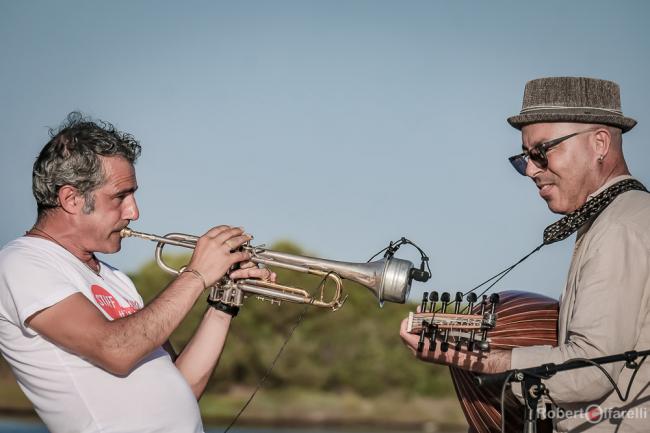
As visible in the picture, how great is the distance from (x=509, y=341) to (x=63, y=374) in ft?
7.80

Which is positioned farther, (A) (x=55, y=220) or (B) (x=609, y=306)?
(A) (x=55, y=220)

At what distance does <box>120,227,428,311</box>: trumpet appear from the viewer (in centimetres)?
482

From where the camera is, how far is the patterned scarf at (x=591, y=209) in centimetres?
438

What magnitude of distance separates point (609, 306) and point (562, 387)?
422mm

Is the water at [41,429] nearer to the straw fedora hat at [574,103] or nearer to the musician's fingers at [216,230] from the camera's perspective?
the musician's fingers at [216,230]

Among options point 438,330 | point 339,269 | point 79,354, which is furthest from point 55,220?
point 438,330

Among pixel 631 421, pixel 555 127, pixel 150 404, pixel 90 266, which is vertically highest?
pixel 555 127

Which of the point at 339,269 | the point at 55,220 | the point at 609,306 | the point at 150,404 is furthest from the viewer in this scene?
the point at 339,269

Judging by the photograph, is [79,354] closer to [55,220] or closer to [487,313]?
[55,220]

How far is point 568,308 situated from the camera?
4.38m

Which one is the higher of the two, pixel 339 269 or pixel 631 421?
pixel 339 269

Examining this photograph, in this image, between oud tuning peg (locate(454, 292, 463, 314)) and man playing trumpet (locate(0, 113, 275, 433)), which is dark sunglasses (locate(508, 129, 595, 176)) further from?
man playing trumpet (locate(0, 113, 275, 433))

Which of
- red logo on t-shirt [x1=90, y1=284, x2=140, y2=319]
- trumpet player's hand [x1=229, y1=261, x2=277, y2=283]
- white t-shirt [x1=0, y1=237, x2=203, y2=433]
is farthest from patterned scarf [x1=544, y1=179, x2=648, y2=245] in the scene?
red logo on t-shirt [x1=90, y1=284, x2=140, y2=319]

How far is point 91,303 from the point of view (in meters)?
4.23
